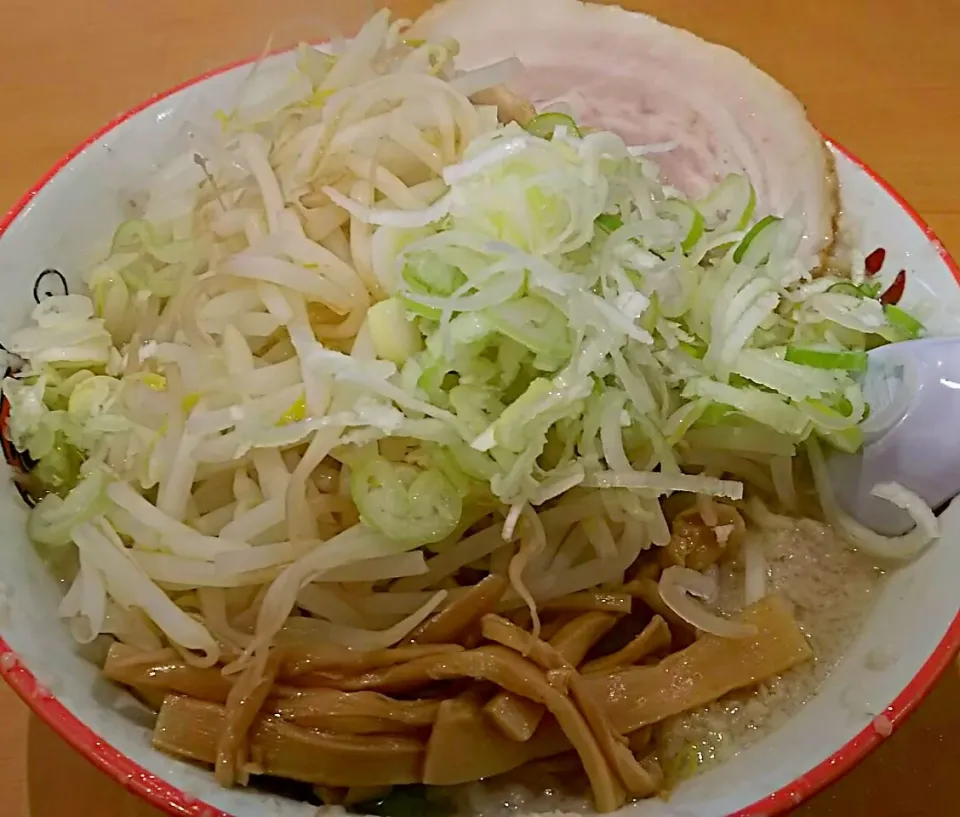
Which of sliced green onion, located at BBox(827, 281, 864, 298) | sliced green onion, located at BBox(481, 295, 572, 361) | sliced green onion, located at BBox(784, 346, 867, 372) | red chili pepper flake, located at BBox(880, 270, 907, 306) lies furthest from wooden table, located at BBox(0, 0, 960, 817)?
sliced green onion, located at BBox(481, 295, 572, 361)

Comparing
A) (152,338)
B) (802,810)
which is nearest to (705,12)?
(152,338)

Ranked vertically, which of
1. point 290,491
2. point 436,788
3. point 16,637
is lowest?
point 436,788

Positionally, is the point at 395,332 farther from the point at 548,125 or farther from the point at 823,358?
the point at 823,358

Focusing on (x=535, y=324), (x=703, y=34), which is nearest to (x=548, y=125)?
(x=535, y=324)

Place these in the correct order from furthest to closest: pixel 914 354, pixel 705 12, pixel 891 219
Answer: pixel 705 12
pixel 891 219
pixel 914 354

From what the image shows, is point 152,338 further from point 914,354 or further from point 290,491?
point 914,354

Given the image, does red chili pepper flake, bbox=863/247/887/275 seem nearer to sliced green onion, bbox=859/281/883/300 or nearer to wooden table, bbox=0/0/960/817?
sliced green onion, bbox=859/281/883/300
